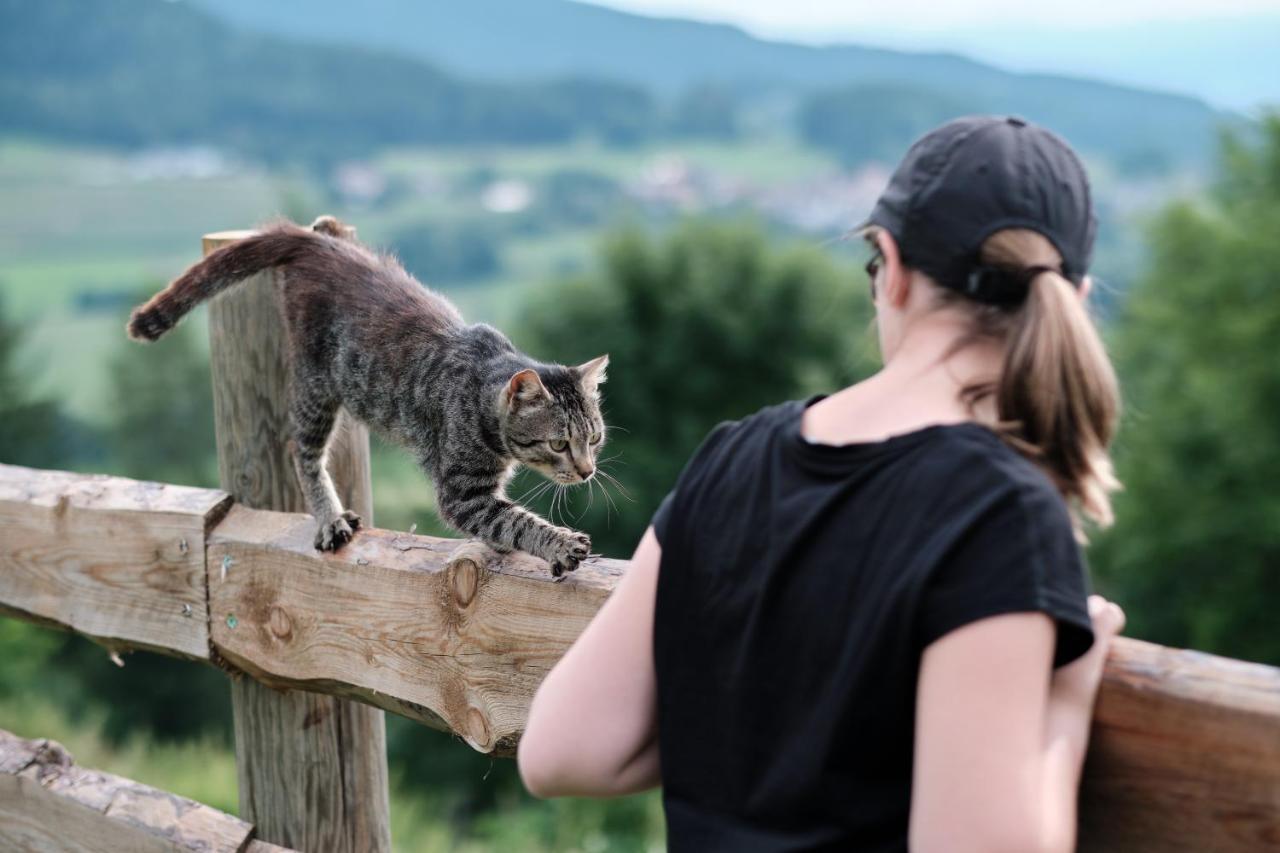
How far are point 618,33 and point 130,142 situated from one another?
25.8 m

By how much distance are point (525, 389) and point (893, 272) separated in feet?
4.72

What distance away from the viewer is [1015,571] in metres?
1.34

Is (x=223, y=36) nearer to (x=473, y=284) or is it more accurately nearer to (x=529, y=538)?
(x=473, y=284)

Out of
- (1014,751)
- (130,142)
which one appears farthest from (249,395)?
(130,142)

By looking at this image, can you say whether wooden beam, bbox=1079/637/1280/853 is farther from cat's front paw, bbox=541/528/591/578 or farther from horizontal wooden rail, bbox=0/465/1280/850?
cat's front paw, bbox=541/528/591/578

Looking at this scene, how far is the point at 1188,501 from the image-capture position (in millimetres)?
18359

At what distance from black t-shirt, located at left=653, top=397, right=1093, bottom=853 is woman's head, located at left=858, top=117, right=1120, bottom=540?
0.27ft

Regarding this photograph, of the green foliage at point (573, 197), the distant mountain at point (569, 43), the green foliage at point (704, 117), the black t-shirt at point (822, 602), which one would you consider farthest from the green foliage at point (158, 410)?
the green foliage at point (704, 117)

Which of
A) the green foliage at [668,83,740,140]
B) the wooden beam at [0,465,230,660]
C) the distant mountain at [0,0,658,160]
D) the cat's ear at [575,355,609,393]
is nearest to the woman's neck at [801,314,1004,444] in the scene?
the cat's ear at [575,355,609,393]

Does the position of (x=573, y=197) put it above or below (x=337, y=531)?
below

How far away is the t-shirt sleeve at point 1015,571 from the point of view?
4.37 ft

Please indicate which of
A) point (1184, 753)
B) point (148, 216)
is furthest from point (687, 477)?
point (148, 216)

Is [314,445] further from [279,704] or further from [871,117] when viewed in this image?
[871,117]

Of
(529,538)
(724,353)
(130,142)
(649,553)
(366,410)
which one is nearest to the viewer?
(649,553)
